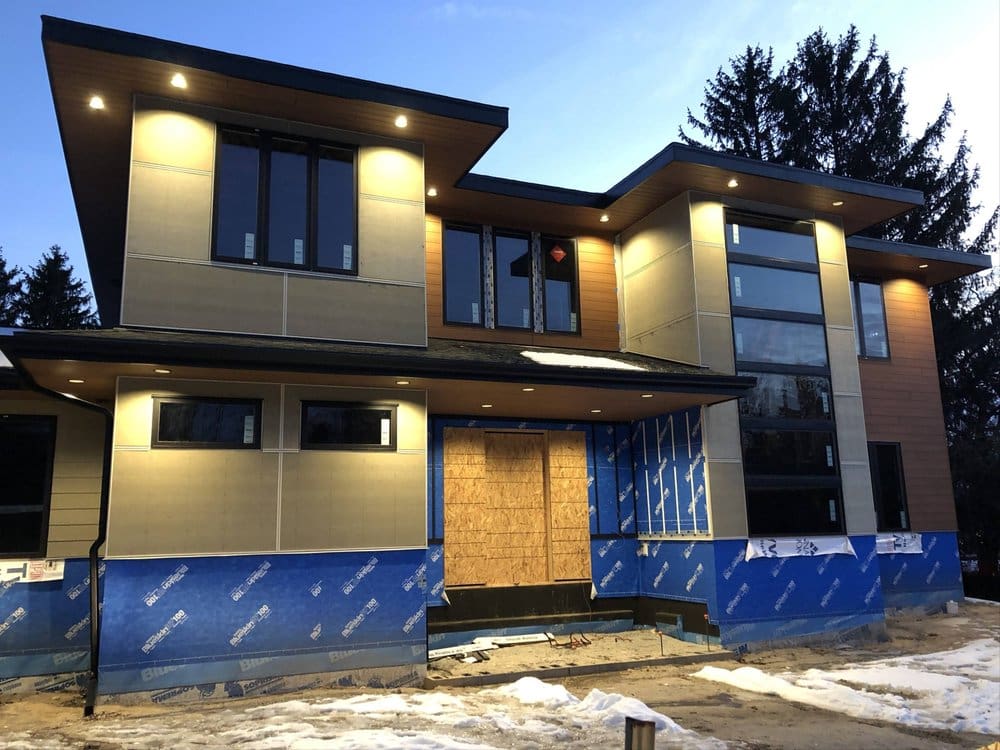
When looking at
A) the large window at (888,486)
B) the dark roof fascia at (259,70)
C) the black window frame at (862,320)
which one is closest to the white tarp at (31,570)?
the dark roof fascia at (259,70)

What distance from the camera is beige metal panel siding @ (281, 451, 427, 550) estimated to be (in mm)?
8141

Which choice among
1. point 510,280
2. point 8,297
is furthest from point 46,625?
point 8,297

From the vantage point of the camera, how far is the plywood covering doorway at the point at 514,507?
1087 cm

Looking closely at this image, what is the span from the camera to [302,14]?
593 feet

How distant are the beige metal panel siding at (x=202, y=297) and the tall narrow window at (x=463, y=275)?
331 cm

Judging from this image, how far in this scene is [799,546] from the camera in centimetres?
1067

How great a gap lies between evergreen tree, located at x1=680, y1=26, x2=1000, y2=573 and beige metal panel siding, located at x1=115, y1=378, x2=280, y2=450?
1716 centimetres

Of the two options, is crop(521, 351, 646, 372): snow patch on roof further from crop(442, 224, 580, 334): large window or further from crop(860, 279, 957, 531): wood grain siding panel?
crop(860, 279, 957, 531): wood grain siding panel

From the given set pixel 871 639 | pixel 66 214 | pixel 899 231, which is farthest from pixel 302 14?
pixel 871 639

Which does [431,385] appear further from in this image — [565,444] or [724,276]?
[724,276]

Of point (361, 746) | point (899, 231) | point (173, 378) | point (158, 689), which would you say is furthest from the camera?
point (899, 231)

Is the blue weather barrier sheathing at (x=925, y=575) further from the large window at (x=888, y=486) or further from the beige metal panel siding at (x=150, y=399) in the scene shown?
the beige metal panel siding at (x=150, y=399)

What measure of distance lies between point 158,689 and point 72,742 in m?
1.36

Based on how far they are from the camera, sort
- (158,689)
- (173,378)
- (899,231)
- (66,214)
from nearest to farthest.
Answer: (158,689)
(173,378)
(899,231)
(66,214)
